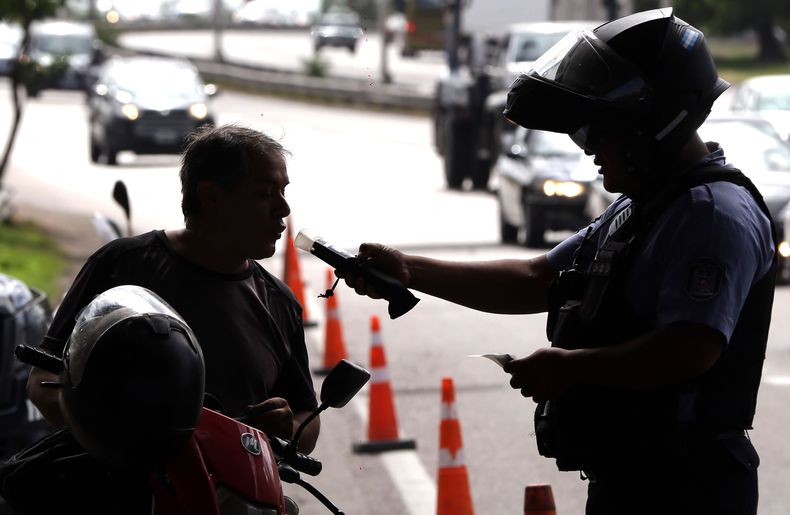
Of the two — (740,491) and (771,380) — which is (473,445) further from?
(740,491)

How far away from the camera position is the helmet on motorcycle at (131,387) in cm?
310

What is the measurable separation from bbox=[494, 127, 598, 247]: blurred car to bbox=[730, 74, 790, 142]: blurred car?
187 inches

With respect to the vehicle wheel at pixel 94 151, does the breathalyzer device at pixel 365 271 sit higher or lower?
higher

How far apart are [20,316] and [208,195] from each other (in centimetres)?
347

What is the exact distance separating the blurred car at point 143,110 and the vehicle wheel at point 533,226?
1160cm

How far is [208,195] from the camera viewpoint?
13.9ft

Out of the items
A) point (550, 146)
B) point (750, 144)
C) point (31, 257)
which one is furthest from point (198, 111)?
point (750, 144)

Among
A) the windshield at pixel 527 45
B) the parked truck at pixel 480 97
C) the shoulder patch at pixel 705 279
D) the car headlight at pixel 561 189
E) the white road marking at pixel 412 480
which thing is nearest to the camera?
the shoulder patch at pixel 705 279

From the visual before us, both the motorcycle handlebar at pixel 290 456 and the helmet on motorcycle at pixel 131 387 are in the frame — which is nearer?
the helmet on motorcycle at pixel 131 387

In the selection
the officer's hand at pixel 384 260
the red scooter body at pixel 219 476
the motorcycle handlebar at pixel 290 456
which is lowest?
the motorcycle handlebar at pixel 290 456

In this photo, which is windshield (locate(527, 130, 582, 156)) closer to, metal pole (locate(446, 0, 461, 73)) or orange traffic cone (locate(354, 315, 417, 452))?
metal pole (locate(446, 0, 461, 73))

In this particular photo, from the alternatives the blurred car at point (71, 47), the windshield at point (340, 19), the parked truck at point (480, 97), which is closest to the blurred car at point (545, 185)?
the parked truck at point (480, 97)

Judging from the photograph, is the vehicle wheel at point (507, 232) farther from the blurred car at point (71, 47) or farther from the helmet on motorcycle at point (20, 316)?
the blurred car at point (71, 47)

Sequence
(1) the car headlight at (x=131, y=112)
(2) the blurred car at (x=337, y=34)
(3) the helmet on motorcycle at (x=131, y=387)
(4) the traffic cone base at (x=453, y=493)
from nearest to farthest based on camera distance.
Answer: (3) the helmet on motorcycle at (x=131, y=387) < (4) the traffic cone base at (x=453, y=493) < (1) the car headlight at (x=131, y=112) < (2) the blurred car at (x=337, y=34)
